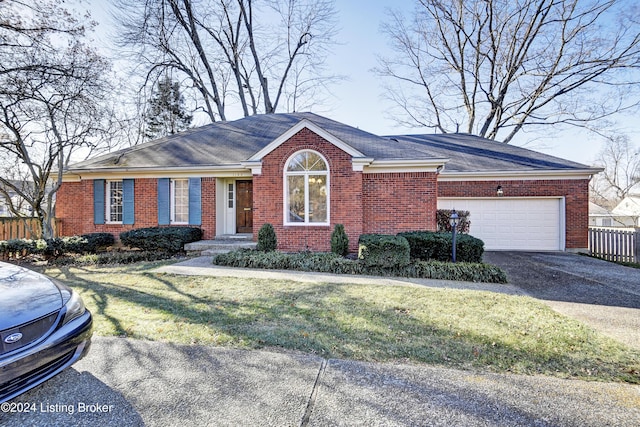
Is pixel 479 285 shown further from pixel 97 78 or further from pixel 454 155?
pixel 97 78

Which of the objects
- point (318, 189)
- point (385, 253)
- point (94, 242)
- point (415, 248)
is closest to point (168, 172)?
point (94, 242)

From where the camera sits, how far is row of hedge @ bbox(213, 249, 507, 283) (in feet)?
22.2

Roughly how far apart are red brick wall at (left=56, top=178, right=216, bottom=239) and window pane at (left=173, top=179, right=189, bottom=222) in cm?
70

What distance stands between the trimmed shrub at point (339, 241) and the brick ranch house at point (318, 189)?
68 centimetres

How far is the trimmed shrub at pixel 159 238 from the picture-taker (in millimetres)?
9875

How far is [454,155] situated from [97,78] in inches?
572

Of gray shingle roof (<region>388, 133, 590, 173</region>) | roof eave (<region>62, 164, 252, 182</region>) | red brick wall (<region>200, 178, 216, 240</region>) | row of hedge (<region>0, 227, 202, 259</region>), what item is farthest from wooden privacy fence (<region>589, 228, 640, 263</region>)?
row of hedge (<region>0, 227, 202, 259</region>)

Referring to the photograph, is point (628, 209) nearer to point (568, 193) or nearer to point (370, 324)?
point (568, 193)

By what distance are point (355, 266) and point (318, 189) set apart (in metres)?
3.19

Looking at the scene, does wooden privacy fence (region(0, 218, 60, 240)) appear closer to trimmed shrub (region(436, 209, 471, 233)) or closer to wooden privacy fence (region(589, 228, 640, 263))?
trimmed shrub (region(436, 209, 471, 233))

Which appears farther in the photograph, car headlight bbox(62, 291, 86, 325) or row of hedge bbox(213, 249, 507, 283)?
row of hedge bbox(213, 249, 507, 283)

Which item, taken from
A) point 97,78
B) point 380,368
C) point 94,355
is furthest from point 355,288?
point 97,78

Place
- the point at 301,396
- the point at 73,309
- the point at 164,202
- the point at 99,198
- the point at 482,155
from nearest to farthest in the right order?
the point at 301,396
the point at 73,309
the point at 164,202
the point at 99,198
the point at 482,155

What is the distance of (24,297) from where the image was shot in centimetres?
255
